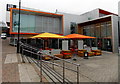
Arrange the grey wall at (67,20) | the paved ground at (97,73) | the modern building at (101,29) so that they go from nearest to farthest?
the paved ground at (97,73) → the modern building at (101,29) → the grey wall at (67,20)

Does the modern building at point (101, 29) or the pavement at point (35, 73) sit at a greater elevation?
the modern building at point (101, 29)

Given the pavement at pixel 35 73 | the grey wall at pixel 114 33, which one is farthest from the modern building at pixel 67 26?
the pavement at pixel 35 73

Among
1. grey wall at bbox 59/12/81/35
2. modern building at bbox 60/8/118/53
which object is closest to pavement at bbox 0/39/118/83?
modern building at bbox 60/8/118/53

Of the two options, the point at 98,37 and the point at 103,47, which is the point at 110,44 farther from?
the point at 98,37

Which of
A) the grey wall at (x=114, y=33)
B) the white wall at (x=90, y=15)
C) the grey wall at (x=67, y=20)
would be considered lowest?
the grey wall at (x=114, y=33)

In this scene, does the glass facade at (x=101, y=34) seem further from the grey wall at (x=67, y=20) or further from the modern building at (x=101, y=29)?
the grey wall at (x=67, y=20)

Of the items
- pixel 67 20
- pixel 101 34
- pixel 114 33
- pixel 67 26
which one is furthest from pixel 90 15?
pixel 114 33

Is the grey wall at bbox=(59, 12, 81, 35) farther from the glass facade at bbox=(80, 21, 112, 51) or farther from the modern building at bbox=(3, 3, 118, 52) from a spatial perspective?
the glass facade at bbox=(80, 21, 112, 51)

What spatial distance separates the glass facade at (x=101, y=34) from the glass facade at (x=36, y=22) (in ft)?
24.2

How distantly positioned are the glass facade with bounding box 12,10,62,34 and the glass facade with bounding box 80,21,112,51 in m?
7.38

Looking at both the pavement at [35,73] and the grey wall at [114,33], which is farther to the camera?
the grey wall at [114,33]

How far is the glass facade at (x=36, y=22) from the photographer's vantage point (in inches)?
688

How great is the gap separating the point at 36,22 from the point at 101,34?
1416 cm

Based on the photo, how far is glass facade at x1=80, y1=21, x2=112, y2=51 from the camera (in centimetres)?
1640
